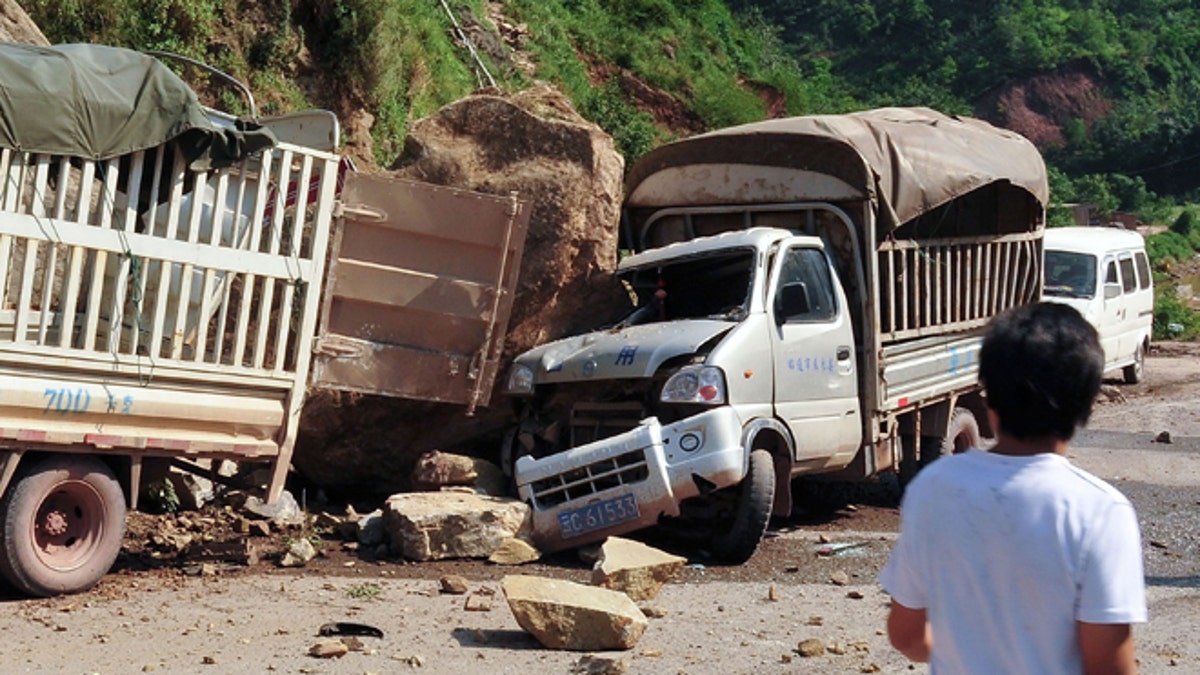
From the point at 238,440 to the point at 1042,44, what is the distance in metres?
54.8

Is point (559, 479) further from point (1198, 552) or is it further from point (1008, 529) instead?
point (1008, 529)

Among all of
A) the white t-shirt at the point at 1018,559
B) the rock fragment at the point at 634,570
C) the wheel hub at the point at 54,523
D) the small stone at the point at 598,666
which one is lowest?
the wheel hub at the point at 54,523

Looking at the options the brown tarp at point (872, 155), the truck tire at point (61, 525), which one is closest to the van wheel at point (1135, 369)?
the brown tarp at point (872, 155)

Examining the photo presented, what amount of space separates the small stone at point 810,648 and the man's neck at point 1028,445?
4.12 meters

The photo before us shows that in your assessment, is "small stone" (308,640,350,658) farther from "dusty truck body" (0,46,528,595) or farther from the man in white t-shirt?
the man in white t-shirt

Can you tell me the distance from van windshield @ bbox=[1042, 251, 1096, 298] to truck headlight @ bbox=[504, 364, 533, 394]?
9.87 meters

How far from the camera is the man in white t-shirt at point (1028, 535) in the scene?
2.55 m

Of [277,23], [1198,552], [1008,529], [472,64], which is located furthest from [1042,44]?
[1008,529]

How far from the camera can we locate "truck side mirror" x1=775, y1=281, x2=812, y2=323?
906cm

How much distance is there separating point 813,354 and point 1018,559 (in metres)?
6.58

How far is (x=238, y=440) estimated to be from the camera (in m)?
8.12

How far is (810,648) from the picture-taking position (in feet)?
21.8

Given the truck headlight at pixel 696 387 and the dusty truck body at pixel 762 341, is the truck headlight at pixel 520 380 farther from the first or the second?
the truck headlight at pixel 696 387

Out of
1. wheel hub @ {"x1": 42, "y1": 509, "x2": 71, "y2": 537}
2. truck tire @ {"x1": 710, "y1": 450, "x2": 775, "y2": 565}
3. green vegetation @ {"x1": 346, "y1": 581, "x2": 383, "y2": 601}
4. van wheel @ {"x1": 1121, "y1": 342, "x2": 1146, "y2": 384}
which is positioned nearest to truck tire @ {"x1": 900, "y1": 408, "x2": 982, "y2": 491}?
truck tire @ {"x1": 710, "y1": 450, "x2": 775, "y2": 565}
